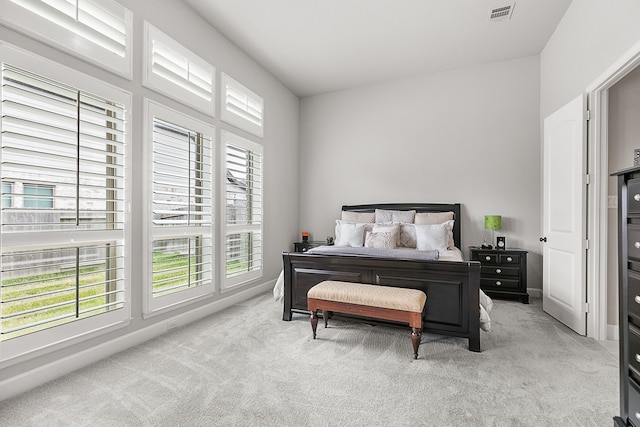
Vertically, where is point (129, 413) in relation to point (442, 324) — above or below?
below

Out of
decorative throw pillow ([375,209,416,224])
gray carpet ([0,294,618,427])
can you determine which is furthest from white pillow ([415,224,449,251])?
gray carpet ([0,294,618,427])

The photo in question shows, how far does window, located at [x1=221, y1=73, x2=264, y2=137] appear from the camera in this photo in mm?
3652

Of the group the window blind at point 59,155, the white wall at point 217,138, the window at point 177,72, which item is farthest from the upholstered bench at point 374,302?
the window at point 177,72

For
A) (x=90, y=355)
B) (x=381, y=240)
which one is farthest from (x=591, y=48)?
(x=90, y=355)

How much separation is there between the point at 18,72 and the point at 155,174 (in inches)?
42.8

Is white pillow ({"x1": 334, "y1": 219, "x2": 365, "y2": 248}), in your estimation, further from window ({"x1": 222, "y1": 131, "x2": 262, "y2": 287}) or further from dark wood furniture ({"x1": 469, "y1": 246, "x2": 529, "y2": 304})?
dark wood furniture ({"x1": 469, "y1": 246, "x2": 529, "y2": 304})

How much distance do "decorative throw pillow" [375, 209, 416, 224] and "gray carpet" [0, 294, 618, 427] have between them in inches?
75.9

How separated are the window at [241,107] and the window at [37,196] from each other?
1.98m

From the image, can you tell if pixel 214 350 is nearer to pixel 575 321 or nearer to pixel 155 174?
pixel 155 174

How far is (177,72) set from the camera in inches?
118

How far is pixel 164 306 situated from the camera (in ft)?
9.24

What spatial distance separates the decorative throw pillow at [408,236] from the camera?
408 centimetres

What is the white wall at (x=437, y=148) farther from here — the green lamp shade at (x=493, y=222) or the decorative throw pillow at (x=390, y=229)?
the decorative throw pillow at (x=390, y=229)

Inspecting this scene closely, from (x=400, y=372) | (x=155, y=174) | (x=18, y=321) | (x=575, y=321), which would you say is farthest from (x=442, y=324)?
(x=18, y=321)
